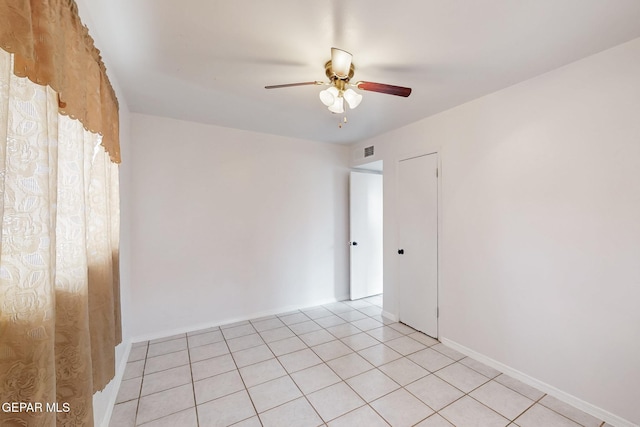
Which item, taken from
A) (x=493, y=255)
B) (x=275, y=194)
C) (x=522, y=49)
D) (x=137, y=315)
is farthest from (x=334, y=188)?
(x=137, y=315)

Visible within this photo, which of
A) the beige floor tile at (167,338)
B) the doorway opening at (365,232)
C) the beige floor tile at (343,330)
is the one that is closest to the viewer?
the beige floor tile at (167,338)

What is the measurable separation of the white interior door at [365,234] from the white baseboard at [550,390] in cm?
174

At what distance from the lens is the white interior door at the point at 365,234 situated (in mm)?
4188

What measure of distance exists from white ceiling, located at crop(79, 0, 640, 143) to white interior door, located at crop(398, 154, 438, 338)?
34.8 inches

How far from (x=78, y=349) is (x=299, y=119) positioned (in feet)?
9.02

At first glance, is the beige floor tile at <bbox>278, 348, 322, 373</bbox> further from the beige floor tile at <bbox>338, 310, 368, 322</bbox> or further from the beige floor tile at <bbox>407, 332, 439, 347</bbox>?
the beige floor tile at <bbox>407, 332, 439, 347</bbox>

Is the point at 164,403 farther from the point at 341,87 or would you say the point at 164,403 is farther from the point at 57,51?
the point at 341,87

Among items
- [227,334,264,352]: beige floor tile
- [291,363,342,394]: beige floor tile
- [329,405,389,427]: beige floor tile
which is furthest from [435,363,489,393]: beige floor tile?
Answer: [227,334,264,352]: beige floor tile

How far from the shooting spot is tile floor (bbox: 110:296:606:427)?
5.96 ft

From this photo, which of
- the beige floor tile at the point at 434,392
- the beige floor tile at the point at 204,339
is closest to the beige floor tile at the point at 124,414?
the beige floor tile at the point at 204,339

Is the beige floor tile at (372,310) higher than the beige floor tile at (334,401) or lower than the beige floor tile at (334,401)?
lower

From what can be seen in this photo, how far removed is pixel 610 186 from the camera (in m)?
1.78

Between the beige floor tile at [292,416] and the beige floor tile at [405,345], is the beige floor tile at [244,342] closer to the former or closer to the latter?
the beige floor tile at [292,416]

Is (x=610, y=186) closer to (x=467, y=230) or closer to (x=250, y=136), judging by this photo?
(x=467, y=230)
